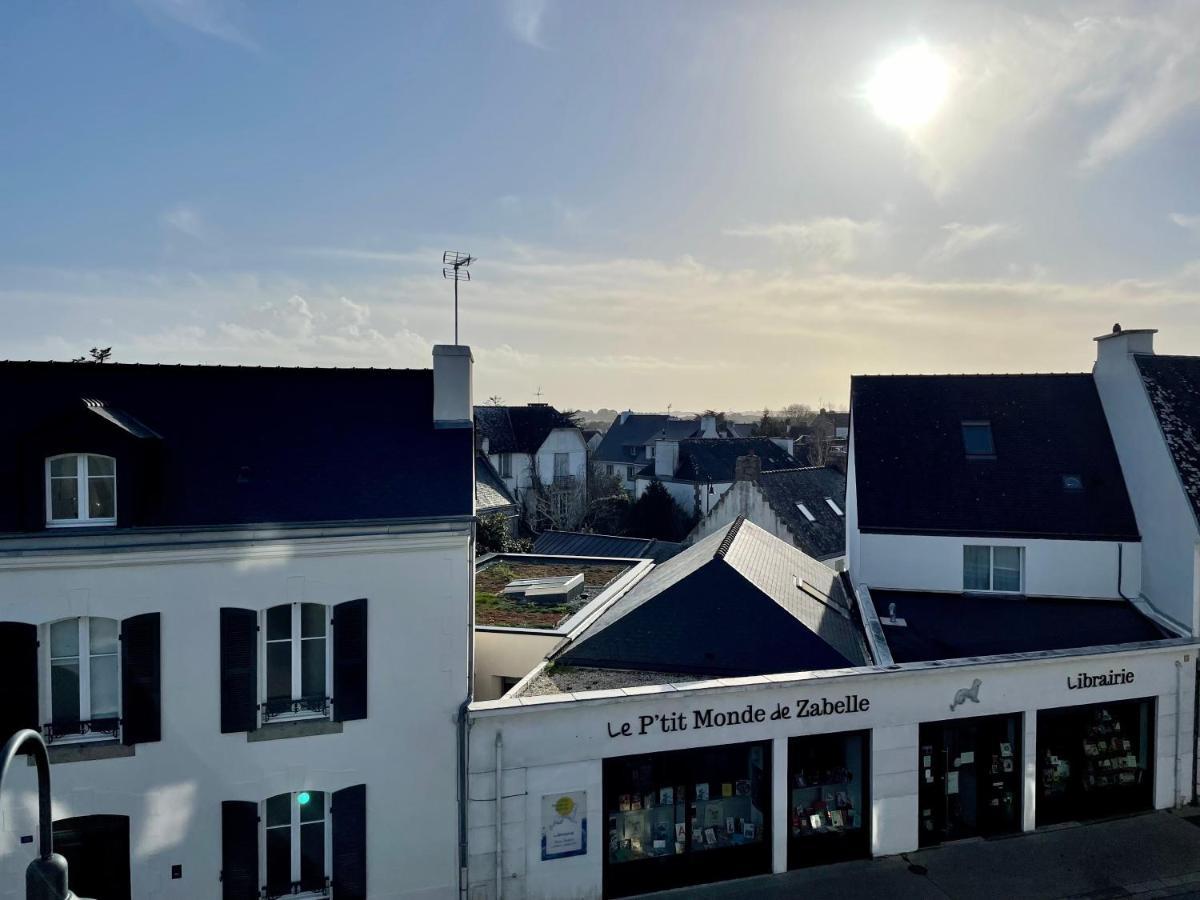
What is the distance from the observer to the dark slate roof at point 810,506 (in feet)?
108

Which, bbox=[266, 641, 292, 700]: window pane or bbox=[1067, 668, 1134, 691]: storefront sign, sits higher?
bbox=[266, 641, 292, 700]: window pane

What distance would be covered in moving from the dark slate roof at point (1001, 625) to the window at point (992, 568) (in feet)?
0.91

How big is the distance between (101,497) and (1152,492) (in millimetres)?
19733

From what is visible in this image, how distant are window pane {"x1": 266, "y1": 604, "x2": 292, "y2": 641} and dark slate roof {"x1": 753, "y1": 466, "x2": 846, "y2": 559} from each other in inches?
958

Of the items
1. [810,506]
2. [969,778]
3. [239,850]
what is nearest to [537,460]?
[810,506]

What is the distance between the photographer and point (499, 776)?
11.9m

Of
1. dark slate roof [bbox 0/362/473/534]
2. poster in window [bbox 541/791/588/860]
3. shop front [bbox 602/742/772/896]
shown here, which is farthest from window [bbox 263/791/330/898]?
shop front [bbox 602/742/772/896]

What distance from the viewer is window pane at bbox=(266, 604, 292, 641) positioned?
11.4 m

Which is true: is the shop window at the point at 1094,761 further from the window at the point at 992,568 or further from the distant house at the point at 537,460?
the distant house at the point at 537,460

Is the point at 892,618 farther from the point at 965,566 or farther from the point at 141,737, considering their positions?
the point at 141,737

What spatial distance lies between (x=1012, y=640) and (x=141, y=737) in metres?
15.5

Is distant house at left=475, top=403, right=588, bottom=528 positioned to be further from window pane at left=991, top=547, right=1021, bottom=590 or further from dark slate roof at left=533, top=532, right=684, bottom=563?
window pane at left=991, top=547, right=1021, bottom=590

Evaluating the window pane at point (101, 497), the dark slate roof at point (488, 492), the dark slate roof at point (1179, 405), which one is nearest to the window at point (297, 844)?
the window pane at point (101, 497)

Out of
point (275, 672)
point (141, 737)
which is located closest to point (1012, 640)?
point (275, 672)
